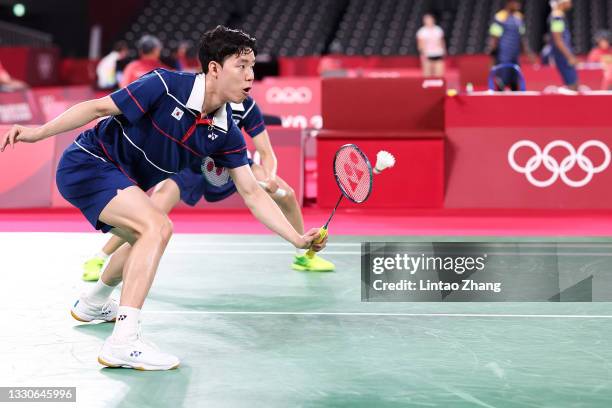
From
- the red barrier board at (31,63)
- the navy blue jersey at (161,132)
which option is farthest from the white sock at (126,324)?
the red barrier board at (31,63)

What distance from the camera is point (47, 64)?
77.6 ft

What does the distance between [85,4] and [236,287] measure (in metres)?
21.8

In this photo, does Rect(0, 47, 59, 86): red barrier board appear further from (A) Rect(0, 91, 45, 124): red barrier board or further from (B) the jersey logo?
(B) the jersey logo

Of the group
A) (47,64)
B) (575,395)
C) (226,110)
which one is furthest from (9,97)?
(575,395)

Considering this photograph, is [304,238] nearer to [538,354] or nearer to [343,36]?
[538,354]

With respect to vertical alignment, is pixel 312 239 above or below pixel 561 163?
below

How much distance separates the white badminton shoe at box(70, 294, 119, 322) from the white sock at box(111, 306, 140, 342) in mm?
852

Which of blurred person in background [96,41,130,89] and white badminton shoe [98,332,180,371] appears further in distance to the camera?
blurred person in background [96,41,130,89]

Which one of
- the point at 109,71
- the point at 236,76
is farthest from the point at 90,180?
the point at 109,71

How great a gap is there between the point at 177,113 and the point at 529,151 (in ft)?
18.6

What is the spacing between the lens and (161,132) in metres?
4.35

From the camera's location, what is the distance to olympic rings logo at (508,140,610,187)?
30.6ft

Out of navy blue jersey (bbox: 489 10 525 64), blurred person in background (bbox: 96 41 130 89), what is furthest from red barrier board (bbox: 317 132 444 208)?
blurred person in background (bbox: 96 41 130 89)

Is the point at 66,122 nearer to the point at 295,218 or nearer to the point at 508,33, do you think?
the point at 295,218
